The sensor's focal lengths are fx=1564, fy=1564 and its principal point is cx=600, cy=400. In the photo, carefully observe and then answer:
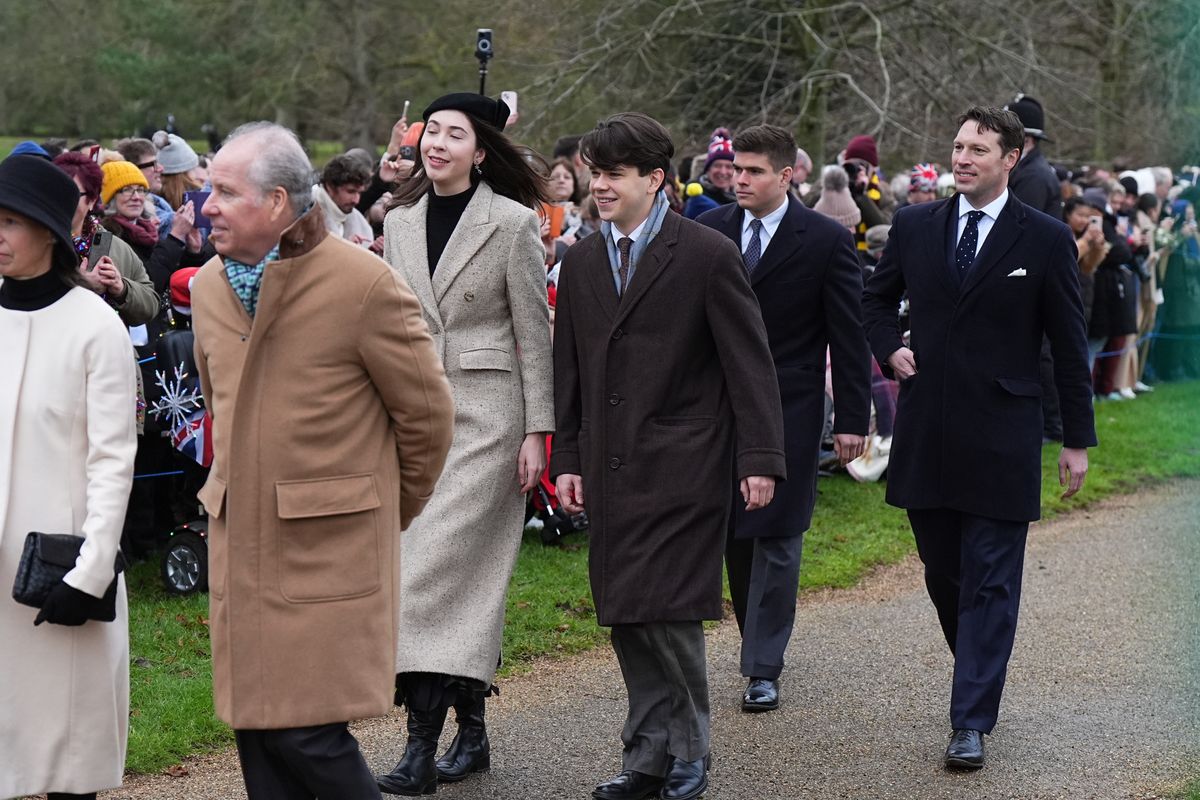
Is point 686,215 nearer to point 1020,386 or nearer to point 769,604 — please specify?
point 769,604

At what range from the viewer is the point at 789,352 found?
19.5 ft

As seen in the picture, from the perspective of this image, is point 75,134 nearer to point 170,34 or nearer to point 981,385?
point 170,34

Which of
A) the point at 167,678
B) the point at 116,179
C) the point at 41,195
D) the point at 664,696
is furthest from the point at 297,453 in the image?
the point at 116,179

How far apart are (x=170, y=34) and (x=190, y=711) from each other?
762 inches

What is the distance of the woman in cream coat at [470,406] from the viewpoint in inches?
190

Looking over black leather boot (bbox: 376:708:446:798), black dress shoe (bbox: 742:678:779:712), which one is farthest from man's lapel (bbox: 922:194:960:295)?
black leather boot (bbox: 376:708:446:798)

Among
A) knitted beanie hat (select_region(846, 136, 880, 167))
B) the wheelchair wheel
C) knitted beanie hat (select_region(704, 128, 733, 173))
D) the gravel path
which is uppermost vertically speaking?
knitted beanie hat (select_region(846, 136, 880, 167))

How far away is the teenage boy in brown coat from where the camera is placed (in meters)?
4.77

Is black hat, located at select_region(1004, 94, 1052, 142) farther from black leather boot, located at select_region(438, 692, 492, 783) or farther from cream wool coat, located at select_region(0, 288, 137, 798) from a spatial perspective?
cream wool coat, located at select_region(0, 288, 137, 798)

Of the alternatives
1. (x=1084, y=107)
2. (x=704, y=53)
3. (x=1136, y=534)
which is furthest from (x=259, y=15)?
(x=1136, y=534)

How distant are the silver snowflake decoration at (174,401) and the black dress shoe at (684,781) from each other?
3131mm

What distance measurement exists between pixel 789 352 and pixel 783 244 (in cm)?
41

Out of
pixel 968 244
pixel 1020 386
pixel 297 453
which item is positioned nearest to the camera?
pixel 297 453

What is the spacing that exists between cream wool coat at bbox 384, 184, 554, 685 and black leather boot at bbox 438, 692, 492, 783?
258 millimetres
